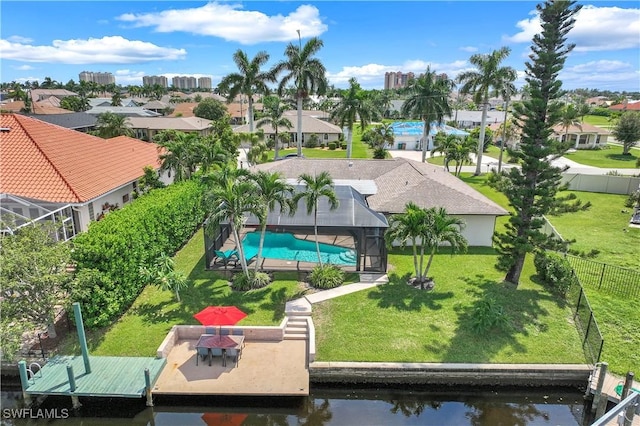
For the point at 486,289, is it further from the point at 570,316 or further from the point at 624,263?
the point at 624,263

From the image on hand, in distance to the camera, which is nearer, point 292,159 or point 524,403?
point 524,403

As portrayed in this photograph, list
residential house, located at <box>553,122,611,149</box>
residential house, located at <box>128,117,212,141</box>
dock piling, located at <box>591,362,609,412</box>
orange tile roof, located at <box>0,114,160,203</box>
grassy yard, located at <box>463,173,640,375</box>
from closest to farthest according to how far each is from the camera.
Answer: dock piling, located at <box>591,362,609,412</box> < grassy yard, located at <box>463,173,640,375</box> < orange tile roof, located at <box>0,114,160,203</box> < residential house, located at <box>553,122,611,149</box> < residential house, located at <box>128,117,212,141</box>

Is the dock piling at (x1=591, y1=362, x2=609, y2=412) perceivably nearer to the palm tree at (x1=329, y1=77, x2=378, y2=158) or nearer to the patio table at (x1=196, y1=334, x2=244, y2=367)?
the patio table at (x1=196, y1=334, x2=244, y2=367)

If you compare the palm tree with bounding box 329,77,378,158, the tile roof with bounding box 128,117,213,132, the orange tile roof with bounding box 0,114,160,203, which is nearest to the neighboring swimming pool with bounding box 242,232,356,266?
the orange tile roof with bounding box 0,114,160,203

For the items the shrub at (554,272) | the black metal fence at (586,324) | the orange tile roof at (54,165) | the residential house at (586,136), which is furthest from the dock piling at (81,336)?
the residential house at (586,136)

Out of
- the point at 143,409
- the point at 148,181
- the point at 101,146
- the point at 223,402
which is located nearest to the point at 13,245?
the point at 143,409
